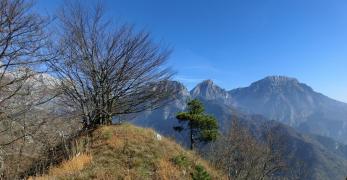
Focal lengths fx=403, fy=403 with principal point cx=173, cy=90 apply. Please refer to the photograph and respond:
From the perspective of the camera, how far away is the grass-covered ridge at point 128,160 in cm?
1016

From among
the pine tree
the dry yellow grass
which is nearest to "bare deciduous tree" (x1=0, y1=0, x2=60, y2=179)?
the dry yellow grass

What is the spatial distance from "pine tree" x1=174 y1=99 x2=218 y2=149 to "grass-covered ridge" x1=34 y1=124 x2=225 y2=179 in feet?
56.8

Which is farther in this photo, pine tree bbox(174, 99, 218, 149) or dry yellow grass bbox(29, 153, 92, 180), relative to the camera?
pine tree bbox(174, 99, 218, 149)

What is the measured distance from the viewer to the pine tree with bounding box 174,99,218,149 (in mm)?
33281

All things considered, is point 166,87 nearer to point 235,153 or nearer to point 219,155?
point 219,155

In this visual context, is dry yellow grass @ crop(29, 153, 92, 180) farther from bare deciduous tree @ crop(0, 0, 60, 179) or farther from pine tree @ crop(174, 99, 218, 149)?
pine tree @ crop(174, 99, 218, 149)

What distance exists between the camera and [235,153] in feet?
119

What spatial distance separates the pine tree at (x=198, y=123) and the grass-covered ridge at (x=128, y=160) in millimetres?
17321

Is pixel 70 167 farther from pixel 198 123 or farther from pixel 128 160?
pixel 198 123

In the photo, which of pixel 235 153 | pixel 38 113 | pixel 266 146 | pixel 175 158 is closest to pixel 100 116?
pixel 175 158

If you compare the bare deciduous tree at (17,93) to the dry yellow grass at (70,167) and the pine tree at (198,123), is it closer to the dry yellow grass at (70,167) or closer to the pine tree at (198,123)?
the dry yellow grass at (70,167)

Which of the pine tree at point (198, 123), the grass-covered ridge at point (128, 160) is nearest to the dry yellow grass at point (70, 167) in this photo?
the grass-covered ridge at point (128, 160)

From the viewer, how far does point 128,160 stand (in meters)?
12.2

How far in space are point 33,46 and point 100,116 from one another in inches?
294
